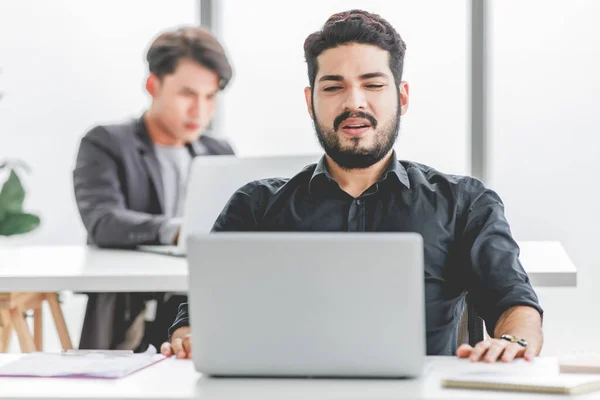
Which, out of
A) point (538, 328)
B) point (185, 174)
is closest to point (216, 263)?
point (538, 328)

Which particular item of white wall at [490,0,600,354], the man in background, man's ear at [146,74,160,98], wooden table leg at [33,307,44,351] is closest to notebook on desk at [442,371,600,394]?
the man in background

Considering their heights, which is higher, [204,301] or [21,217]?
[204,301]

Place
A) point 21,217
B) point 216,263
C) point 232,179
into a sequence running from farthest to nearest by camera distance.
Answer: point 21,217 < point 232,179 < point 216,263

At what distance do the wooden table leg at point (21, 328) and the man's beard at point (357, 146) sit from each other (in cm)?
143

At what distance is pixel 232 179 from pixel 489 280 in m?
1.21

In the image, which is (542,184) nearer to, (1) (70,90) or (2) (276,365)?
(1) (70,90)

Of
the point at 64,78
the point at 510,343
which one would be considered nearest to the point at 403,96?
the point at 510,343

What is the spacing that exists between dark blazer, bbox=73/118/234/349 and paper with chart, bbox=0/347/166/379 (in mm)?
1469

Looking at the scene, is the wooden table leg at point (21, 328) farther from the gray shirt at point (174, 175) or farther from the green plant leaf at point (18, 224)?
the gray shirt at point (174, 175)

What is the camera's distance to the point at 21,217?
3449 mm

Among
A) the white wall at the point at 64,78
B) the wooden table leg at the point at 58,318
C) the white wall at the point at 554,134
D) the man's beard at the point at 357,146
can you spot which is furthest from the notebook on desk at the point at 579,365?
the white wall at the point at 64,78

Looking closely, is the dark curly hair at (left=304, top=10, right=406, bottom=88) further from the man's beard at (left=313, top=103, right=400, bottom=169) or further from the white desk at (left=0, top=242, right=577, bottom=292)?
the white desk at (left=0, top=242, right=577, bottom=292)

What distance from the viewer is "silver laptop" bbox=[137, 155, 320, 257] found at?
9.84 feet

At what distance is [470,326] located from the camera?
2289 millimetres
